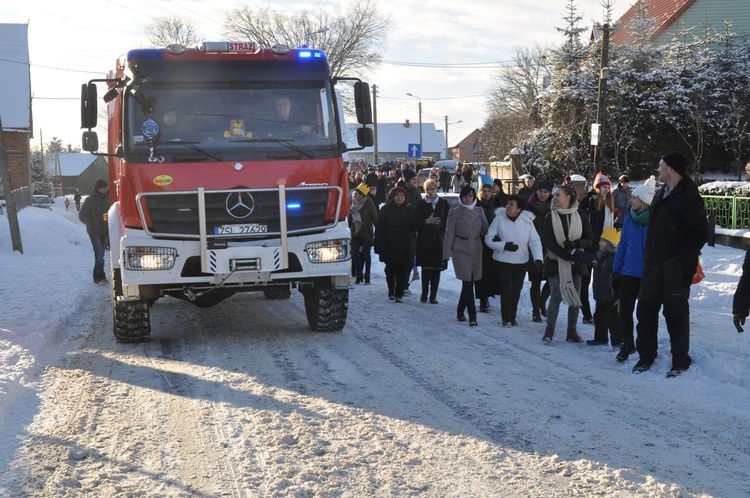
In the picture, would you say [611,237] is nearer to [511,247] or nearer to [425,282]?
[511,247]

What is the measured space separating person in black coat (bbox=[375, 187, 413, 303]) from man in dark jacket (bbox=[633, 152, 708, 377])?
5438 millimetres

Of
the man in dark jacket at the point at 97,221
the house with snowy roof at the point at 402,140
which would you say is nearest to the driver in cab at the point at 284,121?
the man in dark jacket at the point at 97,221

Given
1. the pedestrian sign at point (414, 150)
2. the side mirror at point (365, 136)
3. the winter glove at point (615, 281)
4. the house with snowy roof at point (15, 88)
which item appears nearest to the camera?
the winter glove at point (615, 281)

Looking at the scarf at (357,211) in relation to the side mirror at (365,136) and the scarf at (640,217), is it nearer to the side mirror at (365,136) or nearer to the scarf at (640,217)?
the side mirror at (365,136)

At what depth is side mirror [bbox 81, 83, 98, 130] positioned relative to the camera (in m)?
8.83

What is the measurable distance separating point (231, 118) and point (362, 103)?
146cm

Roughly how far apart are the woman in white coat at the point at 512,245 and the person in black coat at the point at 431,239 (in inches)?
72.3

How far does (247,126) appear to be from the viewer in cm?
875

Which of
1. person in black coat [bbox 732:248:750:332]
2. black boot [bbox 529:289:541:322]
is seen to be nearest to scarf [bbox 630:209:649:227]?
person in black coat [bbox 732:248:750:332]

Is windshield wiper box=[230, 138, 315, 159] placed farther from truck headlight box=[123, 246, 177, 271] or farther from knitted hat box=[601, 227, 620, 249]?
knitted hat box=[601, 227, 620, 249]

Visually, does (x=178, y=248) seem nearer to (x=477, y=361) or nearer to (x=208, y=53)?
(x=208, y=53)

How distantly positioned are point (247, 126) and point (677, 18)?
129 feet

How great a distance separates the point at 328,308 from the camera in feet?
31.4

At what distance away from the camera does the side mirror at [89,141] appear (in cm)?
899
